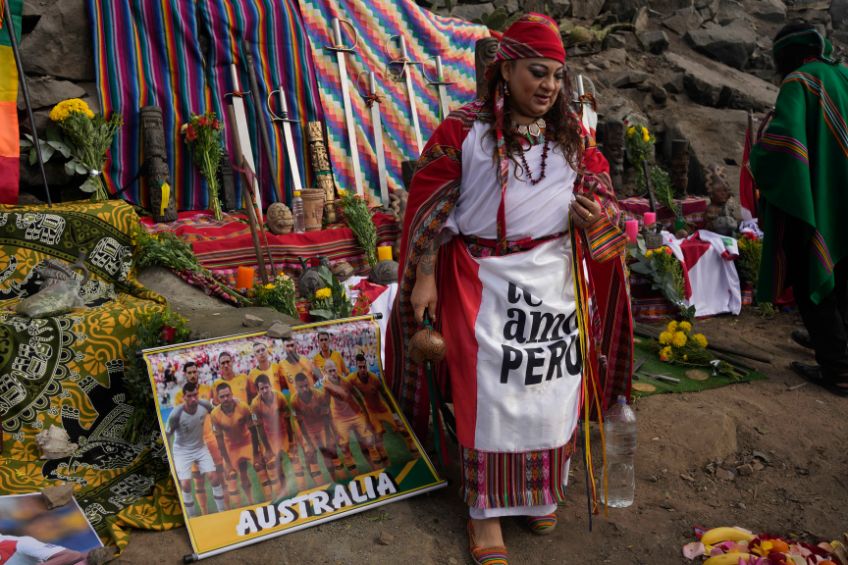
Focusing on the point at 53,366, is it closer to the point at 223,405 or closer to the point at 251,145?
→ the point at 223,405

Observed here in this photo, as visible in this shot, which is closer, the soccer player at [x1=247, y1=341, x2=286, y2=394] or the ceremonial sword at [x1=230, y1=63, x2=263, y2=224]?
the soccer player at [x1=247, y1=341, x2=286, y2=394]

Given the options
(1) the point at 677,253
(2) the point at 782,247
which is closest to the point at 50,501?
(2) the point at 782,247

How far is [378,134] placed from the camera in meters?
6.85

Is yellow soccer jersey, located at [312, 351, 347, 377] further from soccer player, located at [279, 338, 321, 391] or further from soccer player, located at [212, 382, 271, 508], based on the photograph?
soccer player, located at [212, 382, 271, 508]

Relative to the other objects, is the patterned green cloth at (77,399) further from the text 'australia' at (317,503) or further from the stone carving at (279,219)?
the stone carving at (279,219)

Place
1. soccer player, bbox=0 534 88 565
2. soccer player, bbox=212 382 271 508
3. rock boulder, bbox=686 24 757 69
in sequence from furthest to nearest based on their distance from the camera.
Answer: rock boulder, bbox=686 24 757 69 < soccer player, bbox=212 382 271 508 < soccer player, bbox=0 534 88 565

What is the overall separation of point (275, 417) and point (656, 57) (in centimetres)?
983

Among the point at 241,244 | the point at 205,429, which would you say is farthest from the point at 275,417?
the point at 241,244

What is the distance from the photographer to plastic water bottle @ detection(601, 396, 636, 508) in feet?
10.4

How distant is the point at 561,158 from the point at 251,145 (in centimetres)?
414

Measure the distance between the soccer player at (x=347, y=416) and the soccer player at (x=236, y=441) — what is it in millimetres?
348

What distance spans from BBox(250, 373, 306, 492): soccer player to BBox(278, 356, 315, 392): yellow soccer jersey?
0.07 m

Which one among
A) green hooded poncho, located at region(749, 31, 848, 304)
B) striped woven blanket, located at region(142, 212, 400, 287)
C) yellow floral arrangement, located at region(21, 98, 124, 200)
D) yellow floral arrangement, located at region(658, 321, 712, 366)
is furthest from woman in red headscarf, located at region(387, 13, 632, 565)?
yellow floral arrangement, located at region(21, 98, 124, 200)

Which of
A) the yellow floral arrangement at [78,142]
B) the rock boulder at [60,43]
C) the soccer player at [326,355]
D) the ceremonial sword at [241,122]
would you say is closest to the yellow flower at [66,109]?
the yellow floral arrangement at [78,142]
